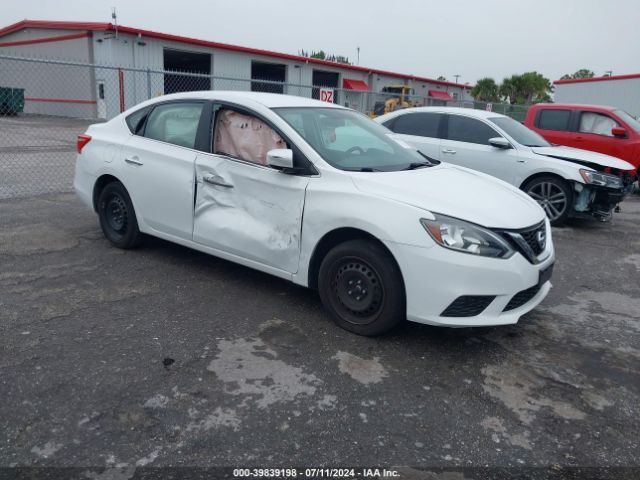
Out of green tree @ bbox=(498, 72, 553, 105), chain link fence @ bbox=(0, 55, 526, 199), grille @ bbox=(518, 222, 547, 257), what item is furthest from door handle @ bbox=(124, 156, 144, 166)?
green tree @ bbox=(498, 72, 553, 105)

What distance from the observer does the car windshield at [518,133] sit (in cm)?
806

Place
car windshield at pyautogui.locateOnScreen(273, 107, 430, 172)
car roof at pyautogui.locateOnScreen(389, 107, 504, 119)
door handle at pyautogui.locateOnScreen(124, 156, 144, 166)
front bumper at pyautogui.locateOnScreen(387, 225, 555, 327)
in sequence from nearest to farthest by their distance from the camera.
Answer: front bumper at pyautogui.locateOnScreen(387, 225, 555, 327)
car windshield at pyautogui.locateOnScreen(273, 107, 430, 172)
door handle at pyautogui.locateOnScreen(124, 156, 144, 166)
car roof at pyautogui.locateOnScreen(389, 107, 504, 119)

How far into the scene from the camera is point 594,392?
3.21 m

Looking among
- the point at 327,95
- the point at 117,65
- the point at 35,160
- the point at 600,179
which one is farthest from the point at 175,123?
the point at 117,65

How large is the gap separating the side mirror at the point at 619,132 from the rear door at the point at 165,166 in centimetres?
855

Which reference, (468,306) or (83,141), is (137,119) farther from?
(468,306)

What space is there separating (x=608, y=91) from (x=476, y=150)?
18.8 m

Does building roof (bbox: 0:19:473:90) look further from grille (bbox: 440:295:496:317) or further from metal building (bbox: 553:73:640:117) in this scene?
grille (bbox: 440:295:496:317)

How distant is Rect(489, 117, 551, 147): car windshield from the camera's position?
8062 millimetres

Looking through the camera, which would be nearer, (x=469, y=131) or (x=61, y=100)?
(x=469, y=131)

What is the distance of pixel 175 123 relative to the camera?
487cm

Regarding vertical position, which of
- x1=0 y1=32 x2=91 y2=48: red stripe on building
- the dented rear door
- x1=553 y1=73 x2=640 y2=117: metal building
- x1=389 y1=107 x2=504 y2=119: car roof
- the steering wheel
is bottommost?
the dented rear door

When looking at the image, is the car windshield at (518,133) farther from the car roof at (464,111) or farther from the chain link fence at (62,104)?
the chain link fence at (62,104)

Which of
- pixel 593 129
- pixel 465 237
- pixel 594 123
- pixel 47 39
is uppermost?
pixel 47 39
